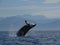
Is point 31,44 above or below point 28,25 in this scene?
below

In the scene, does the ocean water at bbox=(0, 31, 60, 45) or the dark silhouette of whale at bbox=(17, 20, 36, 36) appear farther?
the dark silhouette of whale at bbox=(17, 20, 36, 36)

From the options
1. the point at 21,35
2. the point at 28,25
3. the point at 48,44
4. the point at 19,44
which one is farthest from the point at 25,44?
the point at 21,35

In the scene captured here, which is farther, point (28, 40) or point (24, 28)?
point (24, 28)

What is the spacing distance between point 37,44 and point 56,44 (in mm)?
2605

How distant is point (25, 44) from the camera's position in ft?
121

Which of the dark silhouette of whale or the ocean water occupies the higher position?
the dark silhouette of whale

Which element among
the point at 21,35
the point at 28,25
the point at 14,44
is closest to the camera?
the point at 14,44

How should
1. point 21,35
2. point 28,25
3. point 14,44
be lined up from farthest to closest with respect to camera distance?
point 21,35, point 28,25, point 14,44

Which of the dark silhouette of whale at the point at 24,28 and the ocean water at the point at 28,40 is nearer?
the ocean water at the point at 28,40

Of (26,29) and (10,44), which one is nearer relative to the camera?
(10,44)

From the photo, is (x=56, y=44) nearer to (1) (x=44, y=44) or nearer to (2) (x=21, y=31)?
(1) (x=44, y=44)

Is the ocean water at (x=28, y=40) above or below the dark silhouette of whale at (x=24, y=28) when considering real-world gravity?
below

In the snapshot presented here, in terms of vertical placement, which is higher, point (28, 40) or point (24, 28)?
point (24, 28)

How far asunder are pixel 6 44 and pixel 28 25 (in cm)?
953
